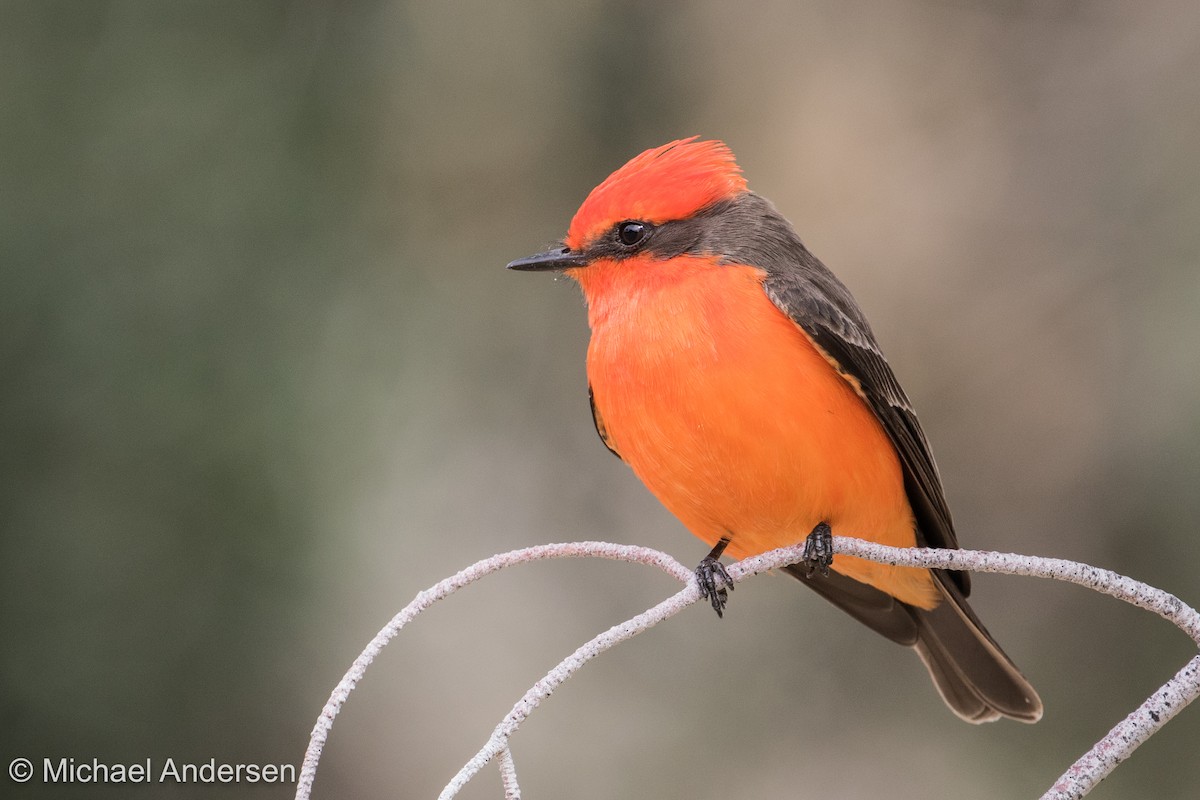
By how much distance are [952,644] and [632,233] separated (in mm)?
1641

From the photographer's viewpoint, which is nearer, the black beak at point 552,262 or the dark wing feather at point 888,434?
the dark wing feather at point 888,434

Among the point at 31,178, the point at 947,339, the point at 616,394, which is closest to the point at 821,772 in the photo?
the point at 947,339

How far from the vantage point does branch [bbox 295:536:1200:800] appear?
6.56ft

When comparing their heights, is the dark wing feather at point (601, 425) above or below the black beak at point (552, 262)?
below

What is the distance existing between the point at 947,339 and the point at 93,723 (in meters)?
3.52

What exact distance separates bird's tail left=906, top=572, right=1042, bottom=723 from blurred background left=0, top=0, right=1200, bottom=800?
1.10 meters

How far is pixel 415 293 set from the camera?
508cm

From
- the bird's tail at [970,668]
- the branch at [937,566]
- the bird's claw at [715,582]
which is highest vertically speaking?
the branch at [937,566]

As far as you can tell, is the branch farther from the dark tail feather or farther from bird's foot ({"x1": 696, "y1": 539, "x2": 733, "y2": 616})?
the dark tail feather

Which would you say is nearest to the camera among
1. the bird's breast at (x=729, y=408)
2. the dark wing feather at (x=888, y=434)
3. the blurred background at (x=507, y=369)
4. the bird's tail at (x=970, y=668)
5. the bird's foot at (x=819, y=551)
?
the bird's breast at (x=729, y=408)

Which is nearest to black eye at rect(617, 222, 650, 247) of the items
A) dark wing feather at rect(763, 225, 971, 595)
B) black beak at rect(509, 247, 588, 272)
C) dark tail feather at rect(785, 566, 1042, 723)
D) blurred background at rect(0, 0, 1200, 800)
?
black beak at rect(509, 247, 588, 272)

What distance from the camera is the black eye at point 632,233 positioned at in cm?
365

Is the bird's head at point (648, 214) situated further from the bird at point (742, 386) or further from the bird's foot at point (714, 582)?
the bird's foot at point (714, 582)

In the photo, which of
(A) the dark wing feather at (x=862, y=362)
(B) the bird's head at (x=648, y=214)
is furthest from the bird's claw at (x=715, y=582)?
(B) the bird's head at (x=648, y=214)
